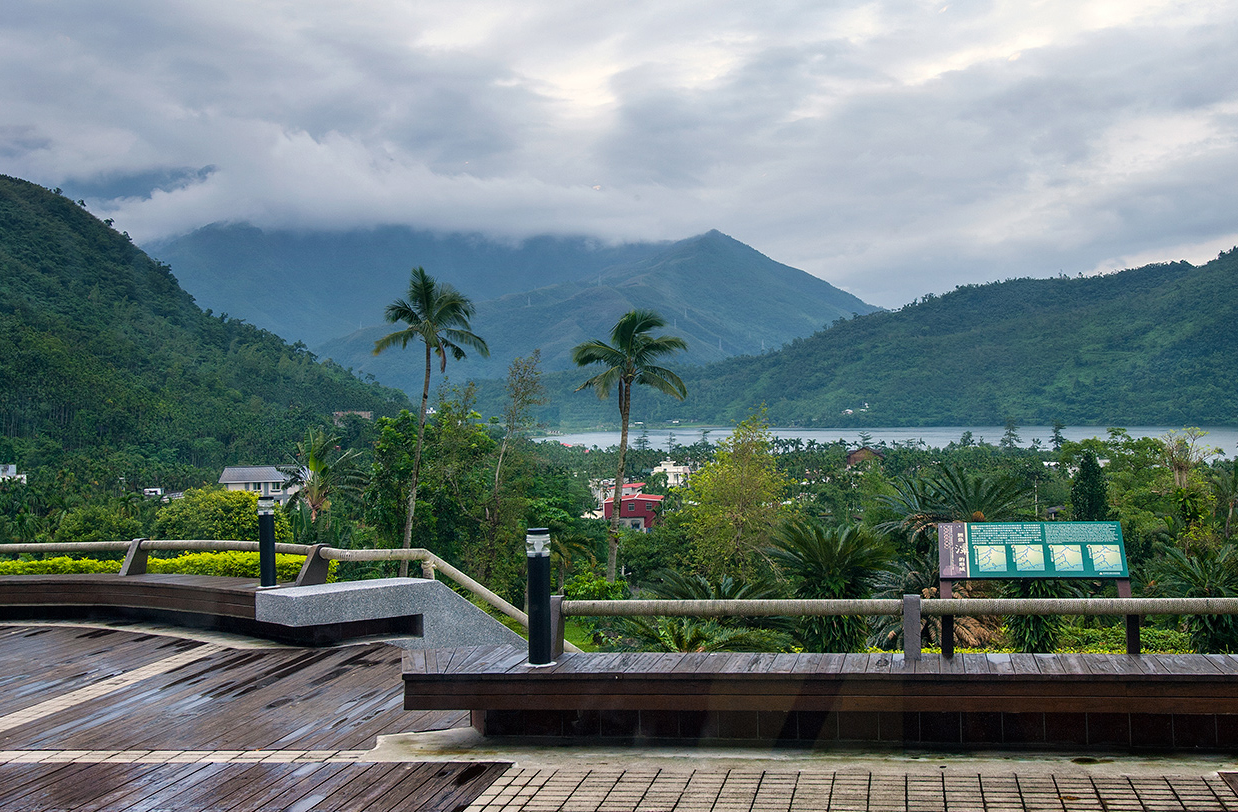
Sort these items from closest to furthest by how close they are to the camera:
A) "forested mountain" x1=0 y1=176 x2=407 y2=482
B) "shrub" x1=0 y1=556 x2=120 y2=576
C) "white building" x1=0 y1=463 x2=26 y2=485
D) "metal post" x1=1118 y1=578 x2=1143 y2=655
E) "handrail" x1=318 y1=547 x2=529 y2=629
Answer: "metal post" x1=1118 y1=578 x2=1143 y2=655 < "handrail" x1=318 y1=547 x2=529 y2=629 < "shrub" x1=0 y1=556 x2=120 y2=576 < "white building" x1=0 y1=463 x2=26 y2=485 < "forested mountain" x1=0 y1=176 x2=407 y2=482

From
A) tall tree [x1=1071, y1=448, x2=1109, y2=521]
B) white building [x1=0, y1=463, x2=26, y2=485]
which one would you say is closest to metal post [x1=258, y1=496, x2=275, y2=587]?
tall tree [x1=1071, y1=448, x2=1109, y2=521]

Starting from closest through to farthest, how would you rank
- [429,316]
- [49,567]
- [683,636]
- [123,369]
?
[683,636], [49,567], [429,316], [123,369]

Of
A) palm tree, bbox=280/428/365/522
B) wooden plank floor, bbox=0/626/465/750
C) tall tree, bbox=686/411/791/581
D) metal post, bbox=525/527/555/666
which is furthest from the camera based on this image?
palm tree, bbox=280/428/365/522

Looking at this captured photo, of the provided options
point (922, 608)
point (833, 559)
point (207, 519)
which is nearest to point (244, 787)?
point (922, 608)

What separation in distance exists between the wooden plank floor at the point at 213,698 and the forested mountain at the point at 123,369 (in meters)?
80.3

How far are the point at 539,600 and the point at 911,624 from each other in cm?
187

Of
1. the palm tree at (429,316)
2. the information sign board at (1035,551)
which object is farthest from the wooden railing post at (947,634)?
the palm tree at (429,316)

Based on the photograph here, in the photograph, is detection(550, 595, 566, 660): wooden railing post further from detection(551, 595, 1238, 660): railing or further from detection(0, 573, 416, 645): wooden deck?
detection(0, 573, 416, 645): wooden deck

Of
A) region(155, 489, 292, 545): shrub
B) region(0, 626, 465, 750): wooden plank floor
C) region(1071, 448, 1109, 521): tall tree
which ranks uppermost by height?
region(0, 626, 465, 750): wooden plank floor

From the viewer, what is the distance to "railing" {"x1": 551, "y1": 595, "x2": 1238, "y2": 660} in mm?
4301

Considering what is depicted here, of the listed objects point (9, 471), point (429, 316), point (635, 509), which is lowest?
point (635, 509)

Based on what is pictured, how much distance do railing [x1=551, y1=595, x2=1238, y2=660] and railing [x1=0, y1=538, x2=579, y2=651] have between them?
85.6 inches

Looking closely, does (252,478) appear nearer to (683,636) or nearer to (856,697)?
(683,636)

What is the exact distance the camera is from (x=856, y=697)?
4.28 metres
